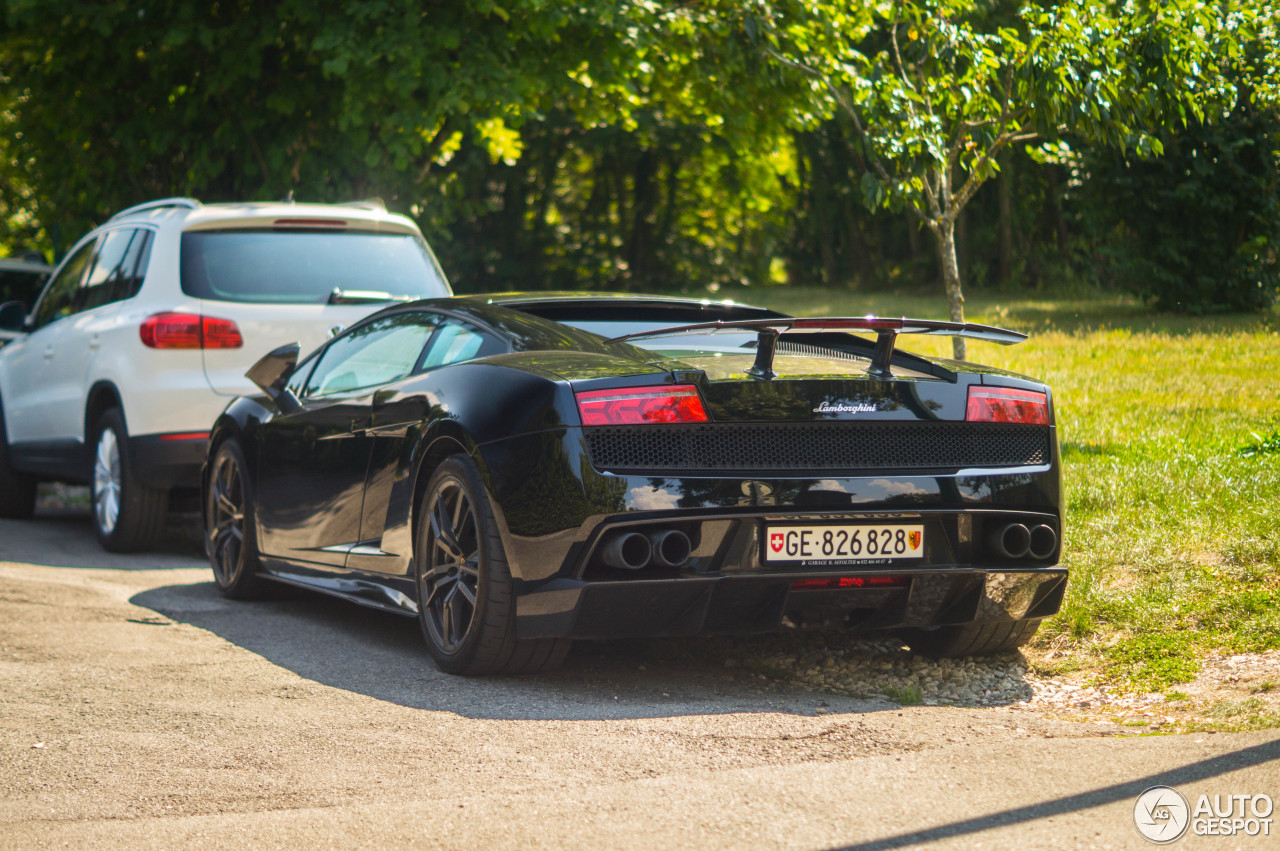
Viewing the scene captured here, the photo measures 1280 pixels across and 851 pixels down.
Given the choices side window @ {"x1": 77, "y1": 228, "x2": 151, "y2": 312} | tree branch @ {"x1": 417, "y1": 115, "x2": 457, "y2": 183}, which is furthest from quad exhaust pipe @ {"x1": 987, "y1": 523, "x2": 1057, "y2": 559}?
tree branch @ {"x1": 417, "y1": 115, "x2": 457, "y2": 183}

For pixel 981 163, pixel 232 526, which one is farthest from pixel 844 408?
pixel 981 163

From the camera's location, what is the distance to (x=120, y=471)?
791 centimetres

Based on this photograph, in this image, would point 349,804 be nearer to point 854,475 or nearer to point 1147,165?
Result: point 854,475

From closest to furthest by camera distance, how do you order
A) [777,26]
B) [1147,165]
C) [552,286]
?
[777,26] → [1147,165] → [552,286]

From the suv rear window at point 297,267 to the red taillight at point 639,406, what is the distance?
4038 mm

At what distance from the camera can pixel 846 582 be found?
424cm

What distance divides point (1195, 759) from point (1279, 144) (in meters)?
8.17

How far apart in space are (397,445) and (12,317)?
19.2 feet

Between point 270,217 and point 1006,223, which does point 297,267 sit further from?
point 1006,223

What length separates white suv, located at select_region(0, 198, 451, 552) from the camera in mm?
7672

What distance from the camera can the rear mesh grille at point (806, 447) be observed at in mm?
4102

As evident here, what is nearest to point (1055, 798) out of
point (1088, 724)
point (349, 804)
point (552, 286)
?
point (1088, 724)

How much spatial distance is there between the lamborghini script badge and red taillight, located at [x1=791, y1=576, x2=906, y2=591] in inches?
20.0

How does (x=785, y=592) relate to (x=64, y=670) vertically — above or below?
above
